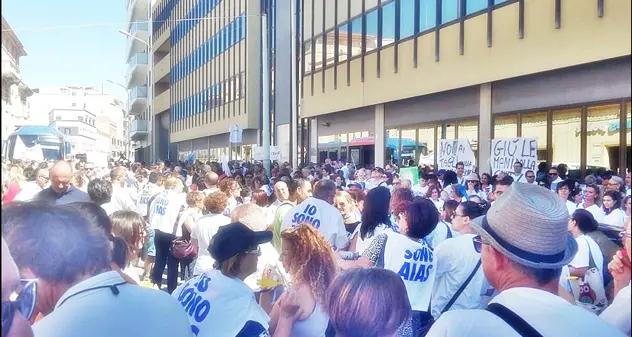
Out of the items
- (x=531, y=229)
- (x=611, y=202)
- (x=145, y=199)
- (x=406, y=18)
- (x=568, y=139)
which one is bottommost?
(x=145, y=199)

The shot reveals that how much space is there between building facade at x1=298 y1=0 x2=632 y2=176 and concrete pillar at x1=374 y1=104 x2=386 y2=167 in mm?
36

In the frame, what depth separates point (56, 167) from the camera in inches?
241

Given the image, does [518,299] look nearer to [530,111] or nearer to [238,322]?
[238,322]

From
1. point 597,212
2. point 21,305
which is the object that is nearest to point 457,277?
point 21,305

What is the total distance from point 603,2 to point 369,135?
11.5 metres

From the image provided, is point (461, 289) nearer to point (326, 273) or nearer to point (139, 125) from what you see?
point (326, 273)

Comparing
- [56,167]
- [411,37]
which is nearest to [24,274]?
[56,167]

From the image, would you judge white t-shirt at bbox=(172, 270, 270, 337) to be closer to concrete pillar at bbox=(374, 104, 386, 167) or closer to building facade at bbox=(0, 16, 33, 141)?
building facade at bbox=(0, 16, 33, 141)

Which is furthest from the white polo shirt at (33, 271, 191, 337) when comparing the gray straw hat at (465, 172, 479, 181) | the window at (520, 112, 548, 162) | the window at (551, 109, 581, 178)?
the window at (520, 112, 548, 162)

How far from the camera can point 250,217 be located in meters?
4.29

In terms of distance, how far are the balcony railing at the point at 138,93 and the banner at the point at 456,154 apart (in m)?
49.6

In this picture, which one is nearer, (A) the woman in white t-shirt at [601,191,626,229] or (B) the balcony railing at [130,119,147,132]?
(A) the woman in white t-shirt at [601,191,626,229]

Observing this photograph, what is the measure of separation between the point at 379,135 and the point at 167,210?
13780 millimetres

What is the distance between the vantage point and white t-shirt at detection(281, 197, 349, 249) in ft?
19.0
